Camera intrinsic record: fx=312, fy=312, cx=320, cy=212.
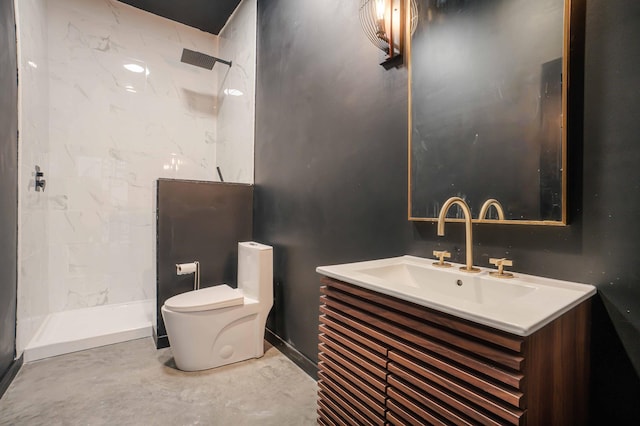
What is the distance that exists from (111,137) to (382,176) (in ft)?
9.90

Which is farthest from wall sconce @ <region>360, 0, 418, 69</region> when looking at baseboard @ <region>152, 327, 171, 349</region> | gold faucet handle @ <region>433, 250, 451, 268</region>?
baseboard @ <region>152, 327, 171, 349</region>

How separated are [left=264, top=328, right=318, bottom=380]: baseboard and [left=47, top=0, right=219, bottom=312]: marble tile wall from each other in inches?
57.4

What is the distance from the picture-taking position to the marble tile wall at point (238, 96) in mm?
2969

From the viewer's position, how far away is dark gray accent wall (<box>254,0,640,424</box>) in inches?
35.5

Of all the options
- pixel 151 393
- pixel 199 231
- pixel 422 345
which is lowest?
pixel 151 393

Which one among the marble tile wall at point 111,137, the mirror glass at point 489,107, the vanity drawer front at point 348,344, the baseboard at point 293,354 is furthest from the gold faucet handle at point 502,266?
the marble tile wall at point 111,137

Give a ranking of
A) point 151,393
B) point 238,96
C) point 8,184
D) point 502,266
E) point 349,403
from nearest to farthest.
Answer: point 502,266 → point 349,403 → point 151,393 → point 8,184 → point 238,96

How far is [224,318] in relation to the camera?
2.11 meters

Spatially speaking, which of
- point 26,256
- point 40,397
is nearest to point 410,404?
point 40,397

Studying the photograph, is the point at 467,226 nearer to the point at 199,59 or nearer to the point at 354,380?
the point at 354,380

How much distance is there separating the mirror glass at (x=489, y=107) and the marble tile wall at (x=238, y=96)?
1887 millimetres

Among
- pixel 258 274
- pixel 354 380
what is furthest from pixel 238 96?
pixel 354 380

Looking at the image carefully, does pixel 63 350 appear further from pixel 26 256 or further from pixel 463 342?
pixel 463 342

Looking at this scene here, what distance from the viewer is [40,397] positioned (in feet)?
5.73
